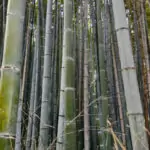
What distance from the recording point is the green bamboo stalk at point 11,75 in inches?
35.5

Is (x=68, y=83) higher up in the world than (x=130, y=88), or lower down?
higher up

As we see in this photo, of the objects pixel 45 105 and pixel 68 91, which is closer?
pixel 68 91

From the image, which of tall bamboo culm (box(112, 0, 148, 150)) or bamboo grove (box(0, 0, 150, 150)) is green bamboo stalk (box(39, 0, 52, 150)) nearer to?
bamboo grove (box(0, 0, 150, 150))

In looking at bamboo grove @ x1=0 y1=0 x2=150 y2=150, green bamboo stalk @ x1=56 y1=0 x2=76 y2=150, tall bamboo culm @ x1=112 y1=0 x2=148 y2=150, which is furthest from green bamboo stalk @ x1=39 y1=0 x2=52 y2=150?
tall bamboo culm @ x1=112 y1=0 x2=148 y2=150

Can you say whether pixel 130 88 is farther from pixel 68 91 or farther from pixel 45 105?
pixel 45 105

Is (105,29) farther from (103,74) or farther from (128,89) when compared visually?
(128,89)

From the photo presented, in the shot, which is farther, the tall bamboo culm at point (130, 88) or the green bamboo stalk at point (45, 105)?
the green bamboo stalk at point (45, 105)

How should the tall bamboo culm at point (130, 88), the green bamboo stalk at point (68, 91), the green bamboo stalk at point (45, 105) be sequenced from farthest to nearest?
the green bamboo stalk at point (45, 105) < the green bamboo stalk at point (68, 91) < the tall bamboo culm at point (130, 88)

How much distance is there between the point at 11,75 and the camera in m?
0.96

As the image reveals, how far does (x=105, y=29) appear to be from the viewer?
269 centimetres

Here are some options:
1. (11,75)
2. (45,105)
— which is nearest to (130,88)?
(11,75)

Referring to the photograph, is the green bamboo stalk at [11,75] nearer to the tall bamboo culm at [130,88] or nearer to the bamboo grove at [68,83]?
the bamboo grove at [68,83]

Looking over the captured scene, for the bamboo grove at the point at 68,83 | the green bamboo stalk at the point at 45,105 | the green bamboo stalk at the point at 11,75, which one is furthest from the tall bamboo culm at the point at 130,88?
the green bamboo stalk at the point at 45,105

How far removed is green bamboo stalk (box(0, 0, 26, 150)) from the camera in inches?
35.5
